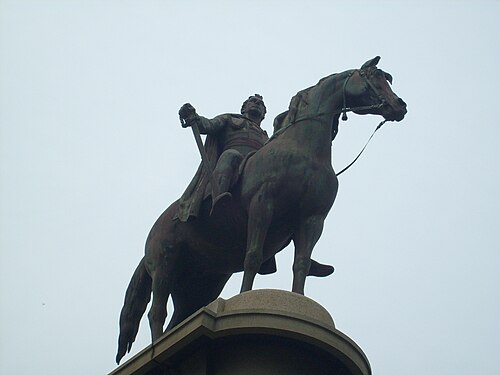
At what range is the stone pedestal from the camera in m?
9.57

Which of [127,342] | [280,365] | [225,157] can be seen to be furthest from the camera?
[127,342]

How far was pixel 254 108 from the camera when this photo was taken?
13727mm

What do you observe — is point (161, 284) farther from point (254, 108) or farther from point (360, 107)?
point (360, 107)

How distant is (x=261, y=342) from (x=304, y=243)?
7.08 feet

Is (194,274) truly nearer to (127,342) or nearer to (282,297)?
(127,342)

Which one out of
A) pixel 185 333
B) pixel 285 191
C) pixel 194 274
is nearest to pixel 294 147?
pixel 285 191

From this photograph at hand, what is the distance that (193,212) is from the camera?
40.2ft

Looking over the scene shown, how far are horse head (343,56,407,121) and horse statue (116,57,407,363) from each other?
1 cm

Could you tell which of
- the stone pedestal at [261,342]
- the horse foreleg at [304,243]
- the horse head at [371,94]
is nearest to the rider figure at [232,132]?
the horse foreleg at [304,243]

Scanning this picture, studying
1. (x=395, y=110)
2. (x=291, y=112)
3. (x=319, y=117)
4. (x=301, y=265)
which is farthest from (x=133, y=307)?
(x=395, y=110)

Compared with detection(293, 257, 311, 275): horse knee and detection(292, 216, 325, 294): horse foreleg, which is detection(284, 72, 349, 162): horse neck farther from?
detection(293, 257, 311, 275): horse knee

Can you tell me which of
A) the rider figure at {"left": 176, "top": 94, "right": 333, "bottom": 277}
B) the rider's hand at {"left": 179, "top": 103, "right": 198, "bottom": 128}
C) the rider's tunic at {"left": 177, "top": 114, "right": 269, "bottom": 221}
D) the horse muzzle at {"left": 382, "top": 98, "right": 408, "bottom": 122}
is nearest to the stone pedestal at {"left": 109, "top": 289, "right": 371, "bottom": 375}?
the rider figure at {"left": 176, "top": 94, "right": 333, "bottom": 277}

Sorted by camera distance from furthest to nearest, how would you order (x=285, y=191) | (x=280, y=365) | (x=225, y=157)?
(x=225, y=157) < (x=285, y=191) < (x=280, y=365)

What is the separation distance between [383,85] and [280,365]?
4.35 meters
